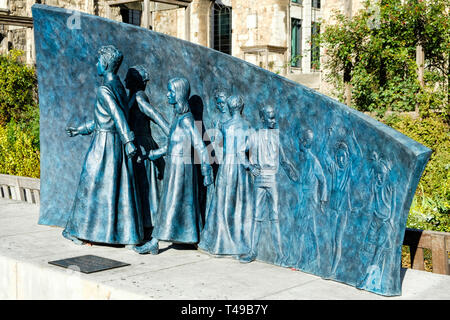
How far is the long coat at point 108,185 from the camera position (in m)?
5.76

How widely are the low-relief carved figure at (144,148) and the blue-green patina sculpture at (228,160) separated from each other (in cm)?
2

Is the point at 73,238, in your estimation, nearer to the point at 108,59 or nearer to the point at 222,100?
the point at 108,59

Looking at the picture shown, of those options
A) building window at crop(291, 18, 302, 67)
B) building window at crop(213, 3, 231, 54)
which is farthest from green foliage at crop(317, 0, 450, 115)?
building window at crop(213, 3, 231, 54)

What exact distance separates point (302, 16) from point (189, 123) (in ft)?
70.2

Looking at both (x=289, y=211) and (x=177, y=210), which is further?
(x=177, y=210)

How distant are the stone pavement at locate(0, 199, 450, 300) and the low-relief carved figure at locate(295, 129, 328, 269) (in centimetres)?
18

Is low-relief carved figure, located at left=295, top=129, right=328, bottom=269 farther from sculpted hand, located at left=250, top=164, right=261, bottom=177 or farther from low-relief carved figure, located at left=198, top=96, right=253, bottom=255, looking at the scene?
low-relief carved figure, located at left=198, top=96, right=253, bottom=255

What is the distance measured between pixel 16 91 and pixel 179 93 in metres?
11.2

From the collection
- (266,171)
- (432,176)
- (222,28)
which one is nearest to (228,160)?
(266,171)

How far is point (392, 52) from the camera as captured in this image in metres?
11.6

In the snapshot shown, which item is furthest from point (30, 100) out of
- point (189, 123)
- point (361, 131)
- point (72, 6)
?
point (361, 131)

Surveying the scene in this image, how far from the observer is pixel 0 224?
7.06 m

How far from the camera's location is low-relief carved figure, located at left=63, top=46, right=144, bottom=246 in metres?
5.76
